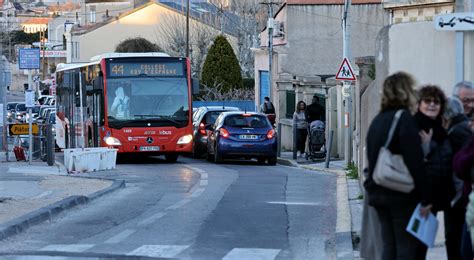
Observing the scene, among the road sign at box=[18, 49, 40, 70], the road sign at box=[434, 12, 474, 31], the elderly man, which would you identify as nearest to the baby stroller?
the road sign at box=[18, 49, 40, 70]

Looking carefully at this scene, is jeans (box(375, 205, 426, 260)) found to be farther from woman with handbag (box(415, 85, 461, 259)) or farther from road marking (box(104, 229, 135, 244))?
road marking (box(104, 229, 135, 244))

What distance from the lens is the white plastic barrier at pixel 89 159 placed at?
2647 centimetres

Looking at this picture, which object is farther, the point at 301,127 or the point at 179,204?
the point at 301,127

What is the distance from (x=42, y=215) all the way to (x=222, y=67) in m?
45.7

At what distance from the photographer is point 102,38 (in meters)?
86.9

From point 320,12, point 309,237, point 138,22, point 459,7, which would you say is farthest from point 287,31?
point 138,22

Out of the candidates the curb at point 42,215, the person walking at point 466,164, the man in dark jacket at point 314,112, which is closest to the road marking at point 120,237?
the curb at point 42,215

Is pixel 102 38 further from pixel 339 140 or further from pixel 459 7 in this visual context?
pixel 459 7

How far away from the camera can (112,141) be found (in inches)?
1196

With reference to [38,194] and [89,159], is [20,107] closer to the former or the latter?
[89,159]

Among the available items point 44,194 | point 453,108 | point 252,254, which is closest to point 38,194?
point 44,194

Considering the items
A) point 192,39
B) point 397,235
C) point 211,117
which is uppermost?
point 192,39

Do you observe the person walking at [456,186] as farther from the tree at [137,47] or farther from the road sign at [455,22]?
the tree at [137,47]

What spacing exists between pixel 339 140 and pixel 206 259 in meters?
20.1
